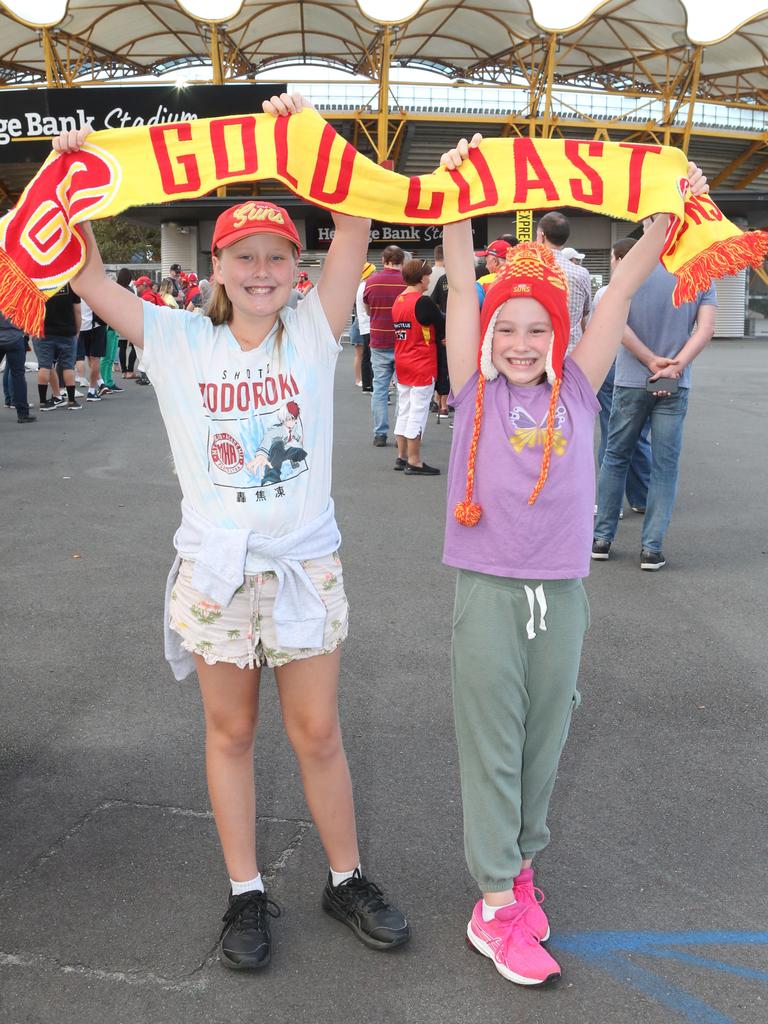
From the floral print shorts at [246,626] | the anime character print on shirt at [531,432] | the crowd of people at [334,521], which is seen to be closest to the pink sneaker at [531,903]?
the crowd of people at [334,521]

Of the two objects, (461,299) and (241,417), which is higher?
(461,299)

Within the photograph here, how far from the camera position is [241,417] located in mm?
2473

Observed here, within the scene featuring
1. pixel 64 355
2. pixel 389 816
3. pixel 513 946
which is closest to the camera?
pixel 513 946

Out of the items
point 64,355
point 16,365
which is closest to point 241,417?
point 16,365

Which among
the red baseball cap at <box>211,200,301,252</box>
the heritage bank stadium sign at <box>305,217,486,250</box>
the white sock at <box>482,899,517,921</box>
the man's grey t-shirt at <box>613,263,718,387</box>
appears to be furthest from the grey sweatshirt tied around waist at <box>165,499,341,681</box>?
the heritage bank stadium sign at <box>305,217,486,250</box>

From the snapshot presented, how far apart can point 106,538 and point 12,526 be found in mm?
860

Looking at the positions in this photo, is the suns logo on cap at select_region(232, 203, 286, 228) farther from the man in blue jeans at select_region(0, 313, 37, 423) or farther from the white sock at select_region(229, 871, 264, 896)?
the man in blue jeans at select_region(0, 313, 37, 423)

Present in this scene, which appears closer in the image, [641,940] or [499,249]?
[641,940]

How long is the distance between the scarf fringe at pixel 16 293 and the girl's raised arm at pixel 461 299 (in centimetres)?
110

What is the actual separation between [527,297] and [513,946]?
169 centimetres

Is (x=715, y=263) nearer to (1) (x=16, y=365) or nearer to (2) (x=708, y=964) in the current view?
(2) (x=708, y=964)

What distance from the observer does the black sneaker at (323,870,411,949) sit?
2637 millimetres

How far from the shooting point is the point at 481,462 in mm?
2561

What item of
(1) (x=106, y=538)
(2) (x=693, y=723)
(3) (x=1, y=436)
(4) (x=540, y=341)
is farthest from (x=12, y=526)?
(4) (x=540, y=341)
